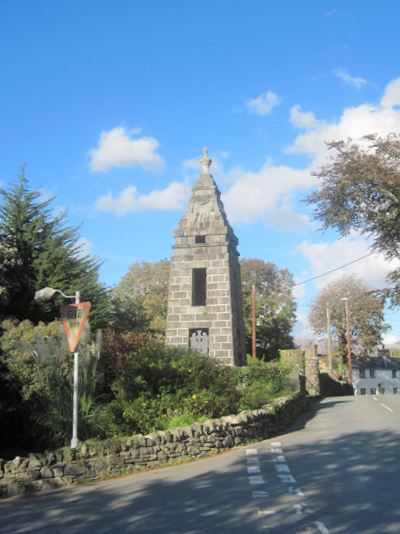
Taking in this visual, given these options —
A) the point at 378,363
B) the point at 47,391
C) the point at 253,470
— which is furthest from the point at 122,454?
the point at 378,363

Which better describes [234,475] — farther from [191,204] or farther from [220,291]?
[191,204]

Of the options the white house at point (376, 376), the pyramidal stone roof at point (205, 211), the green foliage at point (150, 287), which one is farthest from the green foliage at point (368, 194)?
the white house at point (376, 376)

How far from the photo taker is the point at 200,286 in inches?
968

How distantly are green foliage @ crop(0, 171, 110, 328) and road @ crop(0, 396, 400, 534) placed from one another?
11446mm

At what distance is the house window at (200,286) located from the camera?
24.2 metres

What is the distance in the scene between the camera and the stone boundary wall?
871cm

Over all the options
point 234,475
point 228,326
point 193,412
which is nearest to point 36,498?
point 234,475

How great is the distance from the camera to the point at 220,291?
2228 cm

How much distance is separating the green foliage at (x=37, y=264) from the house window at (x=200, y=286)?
3.86 m

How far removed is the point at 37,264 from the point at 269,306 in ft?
101

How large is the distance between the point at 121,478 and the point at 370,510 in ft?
14.0

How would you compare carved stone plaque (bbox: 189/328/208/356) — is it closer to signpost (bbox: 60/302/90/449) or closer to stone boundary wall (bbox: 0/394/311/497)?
stone boundary wall (bbox: 0/394/311/497)

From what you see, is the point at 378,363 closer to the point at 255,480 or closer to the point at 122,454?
the point at 122,454

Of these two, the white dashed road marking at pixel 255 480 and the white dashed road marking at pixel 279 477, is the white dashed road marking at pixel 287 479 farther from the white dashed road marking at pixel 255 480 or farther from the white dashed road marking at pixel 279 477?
the white dashed road marking at pixel 255 480
